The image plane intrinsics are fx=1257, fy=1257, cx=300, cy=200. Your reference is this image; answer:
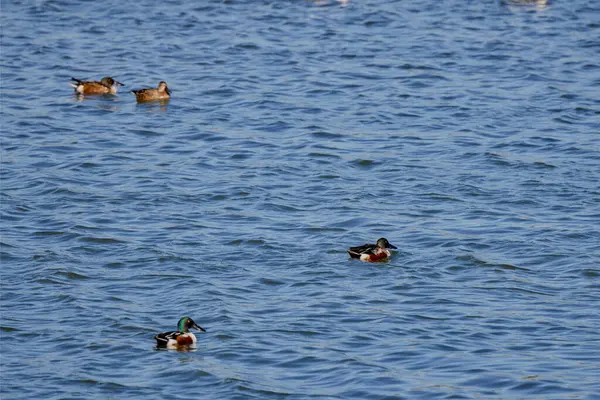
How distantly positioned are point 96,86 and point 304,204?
7880 mm

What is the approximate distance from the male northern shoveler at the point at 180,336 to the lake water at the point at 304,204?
7.2 inches

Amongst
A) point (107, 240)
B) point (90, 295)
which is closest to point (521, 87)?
point (107, 240)

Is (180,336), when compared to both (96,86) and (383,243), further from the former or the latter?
(96,86)

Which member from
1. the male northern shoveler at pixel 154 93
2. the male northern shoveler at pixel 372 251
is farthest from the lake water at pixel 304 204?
the male northern shoveler at pixel 154 93

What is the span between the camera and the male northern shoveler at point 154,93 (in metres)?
24.8

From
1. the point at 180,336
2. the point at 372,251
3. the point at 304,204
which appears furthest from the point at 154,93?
the point at 180,336

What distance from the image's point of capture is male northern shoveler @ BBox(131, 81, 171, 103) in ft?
81.4

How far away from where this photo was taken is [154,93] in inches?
979

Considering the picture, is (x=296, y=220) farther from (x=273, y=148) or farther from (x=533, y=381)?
(x=533, y=381)

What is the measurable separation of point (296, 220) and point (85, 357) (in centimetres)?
560

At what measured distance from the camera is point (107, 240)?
17.4 m

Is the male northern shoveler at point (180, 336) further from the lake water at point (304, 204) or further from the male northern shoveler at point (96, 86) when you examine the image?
the male northern shoveler at point (96, 86)

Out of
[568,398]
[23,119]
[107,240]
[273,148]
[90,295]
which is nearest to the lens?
[568,398]

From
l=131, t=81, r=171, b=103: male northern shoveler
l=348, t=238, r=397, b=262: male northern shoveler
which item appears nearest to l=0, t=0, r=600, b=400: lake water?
l=348, t=238, r=397, b=262: male northern shoveler
